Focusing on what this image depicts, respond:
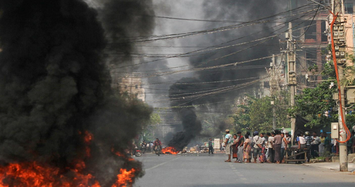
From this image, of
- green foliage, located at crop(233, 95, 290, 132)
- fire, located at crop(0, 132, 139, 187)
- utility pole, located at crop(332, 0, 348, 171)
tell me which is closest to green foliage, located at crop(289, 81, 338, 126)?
utility pole, located at crop(332, 0, 348, 171)

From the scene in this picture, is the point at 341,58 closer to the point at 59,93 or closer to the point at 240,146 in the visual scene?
the point at 240,146

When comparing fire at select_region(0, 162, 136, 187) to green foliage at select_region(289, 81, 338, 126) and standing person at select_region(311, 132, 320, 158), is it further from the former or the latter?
standing person at select_region(311, 132, 320, 158)

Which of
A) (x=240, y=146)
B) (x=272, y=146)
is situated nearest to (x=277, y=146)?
(x=272, y=146)

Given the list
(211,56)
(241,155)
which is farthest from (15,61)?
(211,56)

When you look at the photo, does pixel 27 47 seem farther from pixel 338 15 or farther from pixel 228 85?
pixel 228 85

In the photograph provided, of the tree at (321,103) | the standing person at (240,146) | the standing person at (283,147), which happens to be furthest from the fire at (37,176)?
the tree at (321,103)

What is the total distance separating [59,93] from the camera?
7781mm

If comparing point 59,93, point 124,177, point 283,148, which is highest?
point 59,93

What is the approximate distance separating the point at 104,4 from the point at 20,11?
62.7 inches

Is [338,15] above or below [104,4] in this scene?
above

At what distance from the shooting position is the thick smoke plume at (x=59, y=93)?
7707mm

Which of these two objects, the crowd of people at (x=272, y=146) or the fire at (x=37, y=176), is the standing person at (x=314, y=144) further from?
the fire at (x=37, y=176)

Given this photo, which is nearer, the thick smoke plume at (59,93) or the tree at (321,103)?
the thick smoke plume at (59,93)

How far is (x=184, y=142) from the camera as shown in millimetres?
56562
